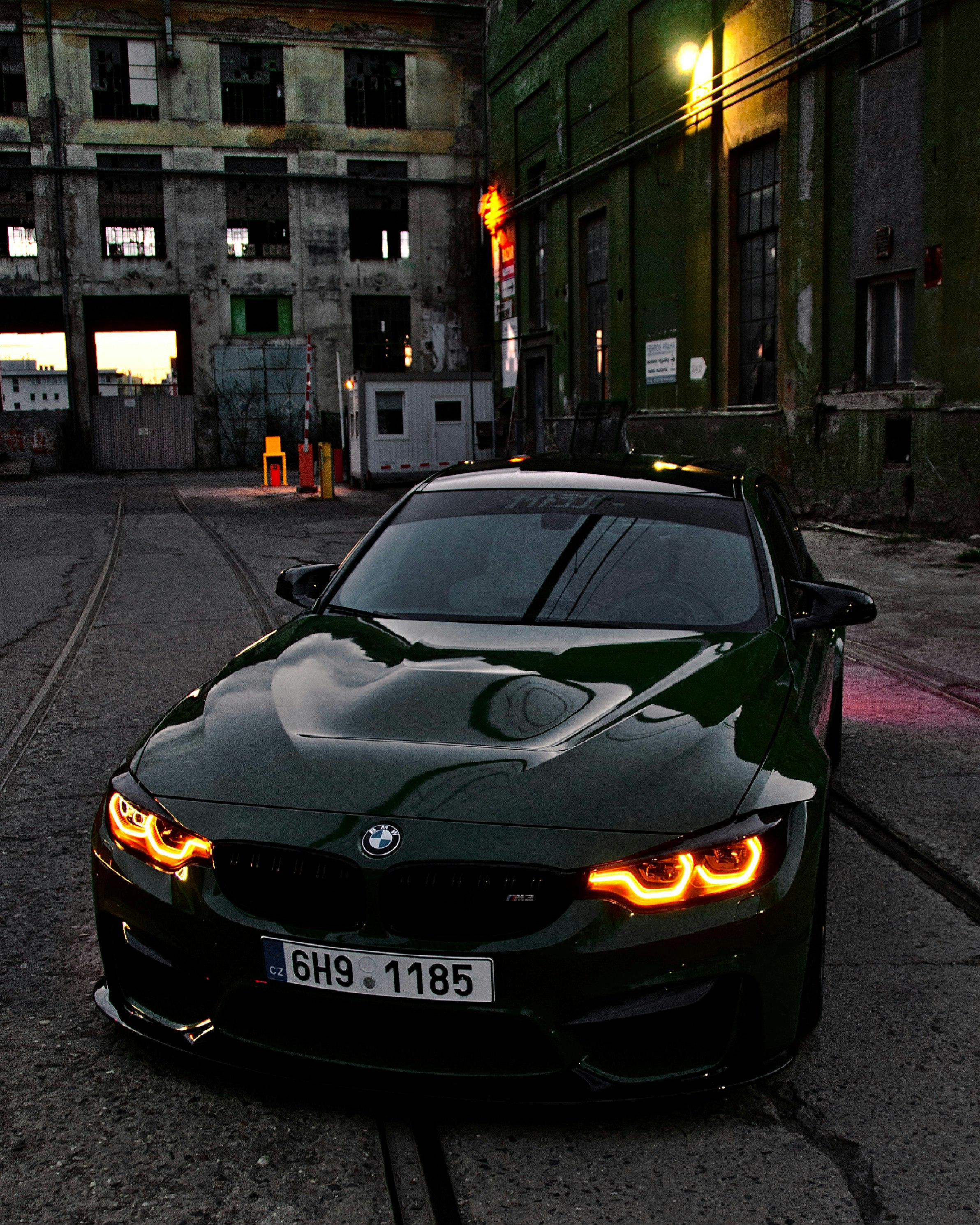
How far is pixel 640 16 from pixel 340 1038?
21490mm

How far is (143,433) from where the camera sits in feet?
130

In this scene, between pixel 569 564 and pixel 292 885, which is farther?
pixel 569 564

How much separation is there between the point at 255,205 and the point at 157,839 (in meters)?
39.0

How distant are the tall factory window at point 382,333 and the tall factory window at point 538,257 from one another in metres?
13.8

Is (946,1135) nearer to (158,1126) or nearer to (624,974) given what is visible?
(624,974)

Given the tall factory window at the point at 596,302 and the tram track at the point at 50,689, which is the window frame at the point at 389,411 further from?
the tram track at the point at 50,689

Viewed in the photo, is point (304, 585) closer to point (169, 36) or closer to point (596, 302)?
point (596, 302)

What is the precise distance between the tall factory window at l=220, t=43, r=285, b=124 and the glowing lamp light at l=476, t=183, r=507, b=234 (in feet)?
43.4

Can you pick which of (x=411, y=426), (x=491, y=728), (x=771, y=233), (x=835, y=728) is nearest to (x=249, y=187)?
(x=411, y=426)

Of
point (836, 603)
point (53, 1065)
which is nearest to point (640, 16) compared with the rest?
point (836, 603)

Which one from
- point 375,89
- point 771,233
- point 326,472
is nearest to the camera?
point 771,233

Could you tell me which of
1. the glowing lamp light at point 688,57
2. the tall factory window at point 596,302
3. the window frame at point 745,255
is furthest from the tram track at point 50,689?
the tall factory window at point 596,302

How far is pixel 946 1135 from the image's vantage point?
2523mm

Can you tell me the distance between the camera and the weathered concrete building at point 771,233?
1379 centimetres
